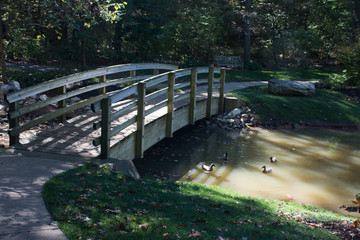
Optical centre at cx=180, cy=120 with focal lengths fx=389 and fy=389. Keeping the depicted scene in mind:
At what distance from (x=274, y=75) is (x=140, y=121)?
16214mm

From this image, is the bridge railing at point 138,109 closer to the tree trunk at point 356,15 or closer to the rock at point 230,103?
the rock at point 230,103

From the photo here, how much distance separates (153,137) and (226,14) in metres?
18.2

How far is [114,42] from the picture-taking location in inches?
843

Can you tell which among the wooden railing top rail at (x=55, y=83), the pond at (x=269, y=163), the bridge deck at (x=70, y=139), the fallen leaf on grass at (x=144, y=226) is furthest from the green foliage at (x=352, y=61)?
the fallen leaf on grass at (x=144, y=226)

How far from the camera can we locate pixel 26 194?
4.89m

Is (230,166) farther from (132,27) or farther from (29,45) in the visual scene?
(132,27)

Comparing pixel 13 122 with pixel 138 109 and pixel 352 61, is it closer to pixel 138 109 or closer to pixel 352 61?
pixel 138 109

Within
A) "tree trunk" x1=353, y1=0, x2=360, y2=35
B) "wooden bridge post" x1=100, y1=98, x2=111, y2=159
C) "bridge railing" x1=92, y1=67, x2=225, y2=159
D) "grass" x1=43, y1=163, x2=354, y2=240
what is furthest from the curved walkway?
"tree trunk" x1=353, y1=0, x2=360, y2=35

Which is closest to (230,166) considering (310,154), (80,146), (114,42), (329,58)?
(310,154)

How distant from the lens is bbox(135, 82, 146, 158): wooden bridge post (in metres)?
8.20

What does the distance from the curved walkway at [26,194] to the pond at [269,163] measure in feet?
9.56

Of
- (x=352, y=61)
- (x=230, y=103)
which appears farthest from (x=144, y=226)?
(x=352, y=61)

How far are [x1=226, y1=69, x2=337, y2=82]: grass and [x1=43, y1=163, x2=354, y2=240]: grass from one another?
48.9 ft

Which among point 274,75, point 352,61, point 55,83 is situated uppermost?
point 352,61
